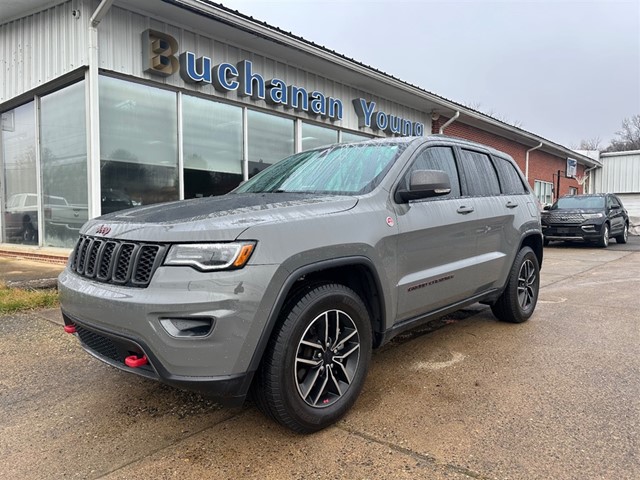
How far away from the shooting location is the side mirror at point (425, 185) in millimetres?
3160

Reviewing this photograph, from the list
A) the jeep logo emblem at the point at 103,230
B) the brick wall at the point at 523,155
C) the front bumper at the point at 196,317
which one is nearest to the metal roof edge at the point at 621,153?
the brick wall at the point at 523,155

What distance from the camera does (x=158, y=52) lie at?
7.96m

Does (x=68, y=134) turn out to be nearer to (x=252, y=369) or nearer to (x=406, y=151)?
(x=406, y=151)

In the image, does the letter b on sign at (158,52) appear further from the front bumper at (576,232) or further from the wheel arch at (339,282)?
the front bumper at (576,232)

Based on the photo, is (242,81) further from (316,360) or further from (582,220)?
(582,220)

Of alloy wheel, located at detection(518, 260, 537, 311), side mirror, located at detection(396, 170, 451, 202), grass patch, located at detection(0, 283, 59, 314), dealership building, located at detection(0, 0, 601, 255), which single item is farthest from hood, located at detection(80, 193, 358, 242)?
dealership building, located at detection(0, 0, 601, 255)

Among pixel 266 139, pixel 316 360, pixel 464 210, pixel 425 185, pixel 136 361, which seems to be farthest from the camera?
pixel 266 139

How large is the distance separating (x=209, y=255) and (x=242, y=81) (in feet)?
25.3

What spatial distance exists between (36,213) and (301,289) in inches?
337

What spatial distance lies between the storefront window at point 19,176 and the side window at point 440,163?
8.35m

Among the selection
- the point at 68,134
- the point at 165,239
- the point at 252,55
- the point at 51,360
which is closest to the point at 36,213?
the point at 68,134

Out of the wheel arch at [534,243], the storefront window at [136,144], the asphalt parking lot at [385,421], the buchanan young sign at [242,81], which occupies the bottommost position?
the asphalt parking lot at [385,421]

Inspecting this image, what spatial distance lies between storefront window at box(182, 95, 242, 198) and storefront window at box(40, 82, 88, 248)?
5.60ft

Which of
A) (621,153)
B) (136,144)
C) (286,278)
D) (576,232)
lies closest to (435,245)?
(286,278)
